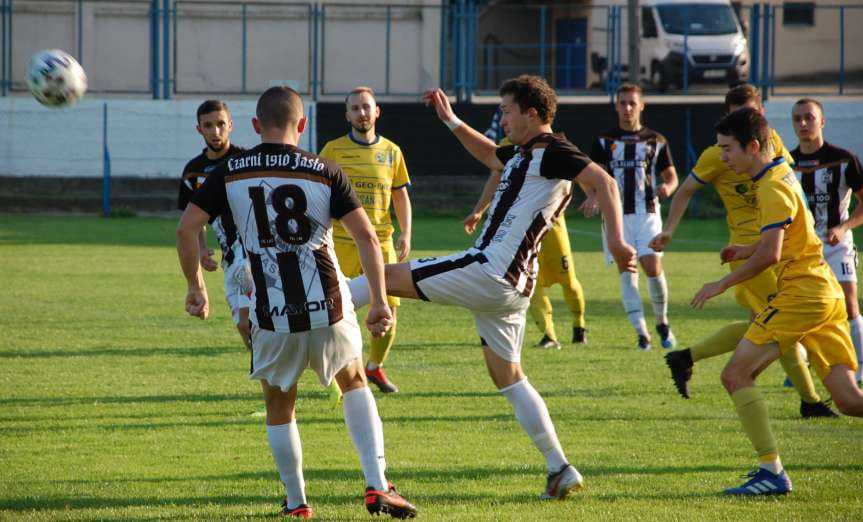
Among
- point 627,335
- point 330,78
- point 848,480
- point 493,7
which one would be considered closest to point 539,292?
point 627,335

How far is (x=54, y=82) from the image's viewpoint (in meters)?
9.21

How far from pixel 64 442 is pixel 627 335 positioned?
633 cm

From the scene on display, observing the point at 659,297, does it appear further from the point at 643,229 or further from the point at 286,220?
the point at 286,220

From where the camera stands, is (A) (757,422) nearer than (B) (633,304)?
Yes

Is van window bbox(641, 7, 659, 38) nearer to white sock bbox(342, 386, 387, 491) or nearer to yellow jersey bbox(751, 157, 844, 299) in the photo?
yellow jersey bbox(751, 157, 844, 299)

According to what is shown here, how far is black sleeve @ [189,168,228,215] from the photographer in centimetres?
548

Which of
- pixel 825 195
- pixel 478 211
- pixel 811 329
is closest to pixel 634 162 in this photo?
pixel 825 195

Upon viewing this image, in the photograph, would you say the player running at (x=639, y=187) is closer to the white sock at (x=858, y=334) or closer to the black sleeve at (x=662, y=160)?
the black sleeve at (x=662, y=160)

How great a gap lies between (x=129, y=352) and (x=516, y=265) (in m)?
5.75

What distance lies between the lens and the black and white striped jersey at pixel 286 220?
5.38m

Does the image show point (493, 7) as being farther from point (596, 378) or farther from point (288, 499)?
point (288, 499)

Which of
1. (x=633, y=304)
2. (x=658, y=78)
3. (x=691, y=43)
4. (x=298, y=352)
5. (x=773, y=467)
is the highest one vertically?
(x=691, y=43)

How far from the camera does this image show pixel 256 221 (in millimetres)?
5414

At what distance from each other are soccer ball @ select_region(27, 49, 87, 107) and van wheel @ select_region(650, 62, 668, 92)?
86.6ft
